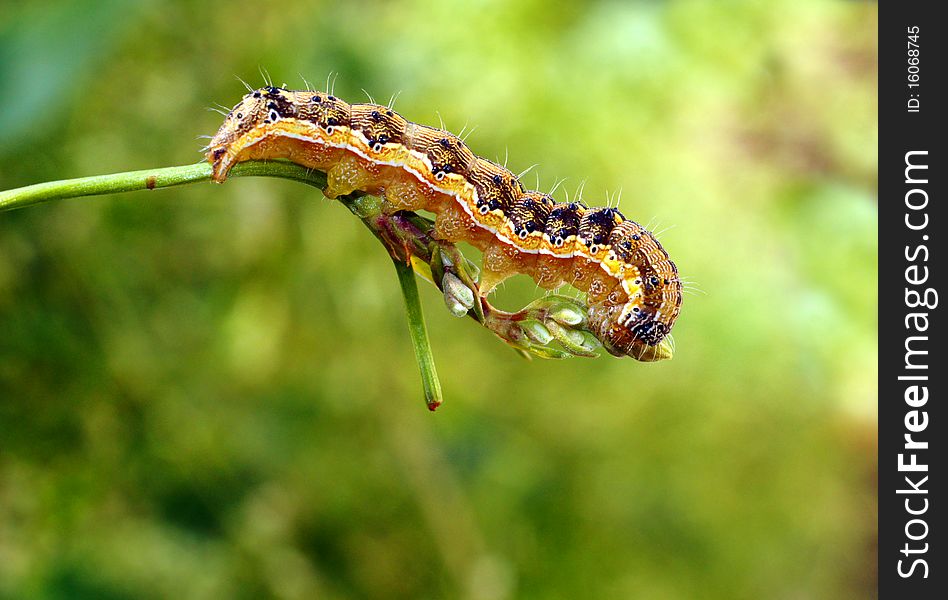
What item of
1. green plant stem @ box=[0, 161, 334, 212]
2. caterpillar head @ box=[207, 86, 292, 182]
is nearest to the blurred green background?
caterpillar head @ box=[207, 86, 292, 182]

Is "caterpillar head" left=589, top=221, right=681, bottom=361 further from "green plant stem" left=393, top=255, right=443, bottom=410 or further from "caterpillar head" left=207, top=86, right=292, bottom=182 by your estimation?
"caterpillar head" left=207, top=86, right=292, bottom=182

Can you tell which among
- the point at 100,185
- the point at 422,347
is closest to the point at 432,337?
the point at 422,347

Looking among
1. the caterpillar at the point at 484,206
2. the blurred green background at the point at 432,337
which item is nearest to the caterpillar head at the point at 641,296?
the caterpillar at the point at 484,206

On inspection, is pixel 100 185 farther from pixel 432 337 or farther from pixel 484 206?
pixel 432 337

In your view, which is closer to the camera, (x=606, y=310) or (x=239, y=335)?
(x=606, y=310)

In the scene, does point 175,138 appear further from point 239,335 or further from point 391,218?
point 391,218
